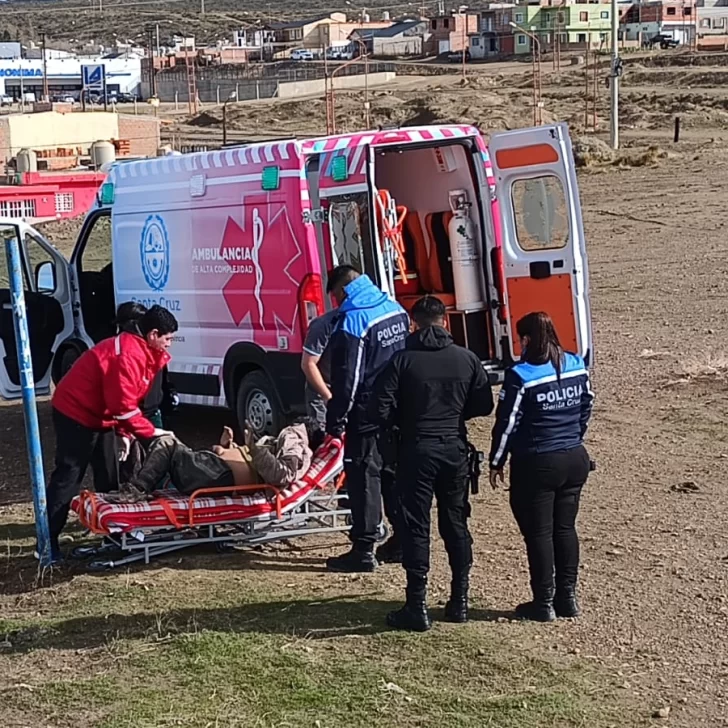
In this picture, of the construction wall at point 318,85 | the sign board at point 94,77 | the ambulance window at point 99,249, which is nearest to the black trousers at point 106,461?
the ambulance window at point 99,249

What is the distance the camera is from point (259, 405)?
10586 millimetres

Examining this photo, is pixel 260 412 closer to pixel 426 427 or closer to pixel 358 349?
pixel 358 349

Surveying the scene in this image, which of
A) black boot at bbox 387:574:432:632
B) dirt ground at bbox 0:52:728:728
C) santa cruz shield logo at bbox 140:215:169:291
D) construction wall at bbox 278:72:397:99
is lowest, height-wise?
dirt ground at bbox 0:52:728:728

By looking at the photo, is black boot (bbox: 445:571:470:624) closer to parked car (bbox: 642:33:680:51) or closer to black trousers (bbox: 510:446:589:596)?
black trousers (bbox: 510:446:589:596)

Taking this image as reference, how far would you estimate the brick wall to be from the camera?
48719 millimetres

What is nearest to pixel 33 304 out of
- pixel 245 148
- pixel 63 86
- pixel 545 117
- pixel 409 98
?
pixel 245 148

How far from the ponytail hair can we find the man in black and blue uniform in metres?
→ 1.38

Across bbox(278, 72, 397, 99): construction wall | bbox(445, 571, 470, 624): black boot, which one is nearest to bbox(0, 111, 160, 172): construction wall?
bbox(278, 72, 397, 99): construction wall

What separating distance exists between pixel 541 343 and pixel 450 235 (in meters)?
4.38

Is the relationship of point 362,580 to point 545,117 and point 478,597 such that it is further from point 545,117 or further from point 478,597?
point 545,117

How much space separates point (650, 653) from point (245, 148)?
17.8 ft

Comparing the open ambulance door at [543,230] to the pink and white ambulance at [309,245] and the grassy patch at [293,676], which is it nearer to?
the pink and white ambulance at [309,245]

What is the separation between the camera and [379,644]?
6594mm

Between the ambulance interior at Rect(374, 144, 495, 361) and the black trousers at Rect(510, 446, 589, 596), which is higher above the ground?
the ambulance interior at Rect(374, 144, 495, 361)
